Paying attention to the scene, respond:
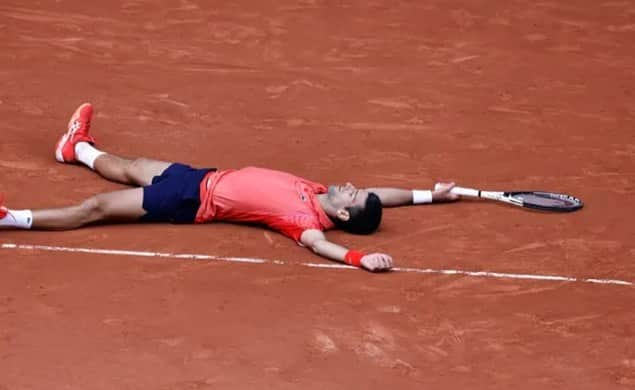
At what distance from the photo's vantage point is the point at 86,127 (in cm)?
1149

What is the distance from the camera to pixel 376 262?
9.84 metres

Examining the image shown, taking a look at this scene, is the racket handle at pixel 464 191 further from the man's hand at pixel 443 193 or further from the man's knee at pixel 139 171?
the man's knee at pixel 139 171

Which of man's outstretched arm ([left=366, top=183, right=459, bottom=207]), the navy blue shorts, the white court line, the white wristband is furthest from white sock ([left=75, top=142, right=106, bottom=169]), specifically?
the white wristband

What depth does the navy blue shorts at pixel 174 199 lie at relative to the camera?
10344 millimetres

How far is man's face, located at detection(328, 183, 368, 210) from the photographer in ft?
33.8

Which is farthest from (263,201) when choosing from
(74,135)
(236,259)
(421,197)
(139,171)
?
(74,135)

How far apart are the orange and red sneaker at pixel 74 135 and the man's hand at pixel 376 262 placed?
266cm

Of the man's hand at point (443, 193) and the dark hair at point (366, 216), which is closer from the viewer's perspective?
the dark hair at point (366, 216)

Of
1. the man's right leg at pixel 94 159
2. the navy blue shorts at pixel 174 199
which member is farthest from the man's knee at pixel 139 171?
the navy blue shorts at pixel 174 199

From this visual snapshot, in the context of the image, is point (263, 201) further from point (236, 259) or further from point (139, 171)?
point (139, 171)

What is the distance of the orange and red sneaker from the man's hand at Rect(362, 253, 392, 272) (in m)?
2.66

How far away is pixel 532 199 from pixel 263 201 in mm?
2022

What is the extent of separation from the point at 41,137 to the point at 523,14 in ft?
19.4

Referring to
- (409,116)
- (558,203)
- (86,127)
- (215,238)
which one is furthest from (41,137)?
(558,203)
